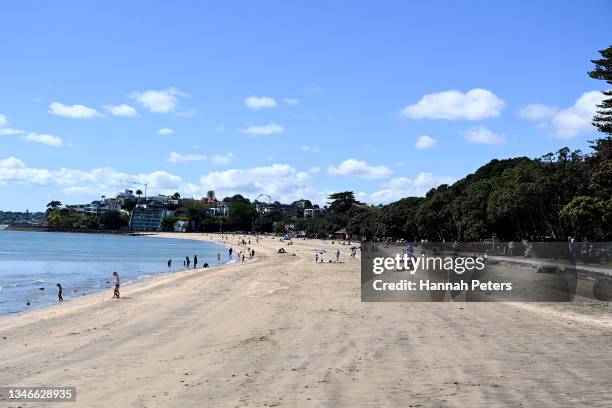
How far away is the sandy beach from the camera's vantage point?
10.1 meters

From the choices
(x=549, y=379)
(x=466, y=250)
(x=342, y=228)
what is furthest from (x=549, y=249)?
(x=342, y=228)

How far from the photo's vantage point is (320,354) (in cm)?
1377

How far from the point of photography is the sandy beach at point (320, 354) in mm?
10125

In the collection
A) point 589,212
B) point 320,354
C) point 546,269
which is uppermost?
point 589,212

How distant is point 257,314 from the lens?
22156mm

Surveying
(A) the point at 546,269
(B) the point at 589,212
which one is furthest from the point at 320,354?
(B) the point at 589,212

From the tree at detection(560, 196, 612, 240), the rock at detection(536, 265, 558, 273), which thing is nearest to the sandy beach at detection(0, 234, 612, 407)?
the rock at detection(536, 265, 558, 273)

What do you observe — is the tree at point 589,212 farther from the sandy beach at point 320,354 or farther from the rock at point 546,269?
the sandy beach at point 320,354

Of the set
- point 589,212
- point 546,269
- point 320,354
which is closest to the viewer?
point 320,354

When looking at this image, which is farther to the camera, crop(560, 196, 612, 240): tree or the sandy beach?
crop(560, 196, 612, 240): tree

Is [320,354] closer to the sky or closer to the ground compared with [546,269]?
closer to the ground

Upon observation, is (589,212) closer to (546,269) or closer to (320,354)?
(546,269)

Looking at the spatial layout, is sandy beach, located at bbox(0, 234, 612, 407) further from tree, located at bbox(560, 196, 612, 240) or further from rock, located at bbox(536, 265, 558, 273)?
tree, located at bbox(560, 196, 612, 240)

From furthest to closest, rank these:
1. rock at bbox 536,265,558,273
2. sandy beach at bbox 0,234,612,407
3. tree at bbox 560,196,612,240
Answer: tree at bbox 560,196,612,240, rock at bbox 536,265,558,273, sandy beach at bbox 0,234,612,407
